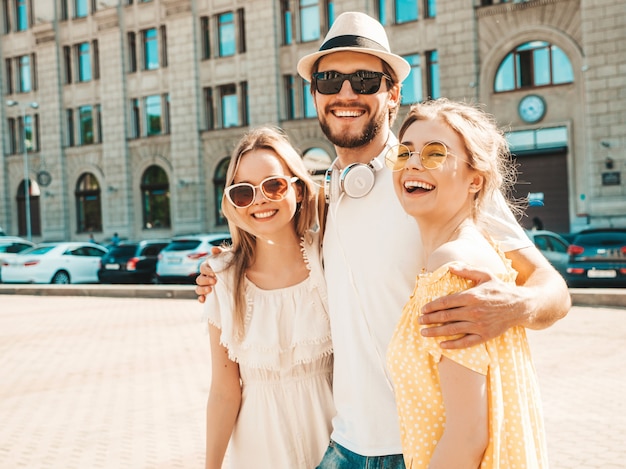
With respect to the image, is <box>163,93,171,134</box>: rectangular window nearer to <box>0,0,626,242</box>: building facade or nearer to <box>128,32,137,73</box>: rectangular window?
<box>0,0,626,242</box>: building facade

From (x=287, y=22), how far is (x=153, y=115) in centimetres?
888

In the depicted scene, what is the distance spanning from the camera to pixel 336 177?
2.66 meters

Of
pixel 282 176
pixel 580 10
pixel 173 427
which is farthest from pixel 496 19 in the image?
pixel 282 176

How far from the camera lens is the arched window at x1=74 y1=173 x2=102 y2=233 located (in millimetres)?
39062

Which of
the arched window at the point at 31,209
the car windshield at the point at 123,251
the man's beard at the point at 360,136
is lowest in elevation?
the car windshield at the point at 123,251

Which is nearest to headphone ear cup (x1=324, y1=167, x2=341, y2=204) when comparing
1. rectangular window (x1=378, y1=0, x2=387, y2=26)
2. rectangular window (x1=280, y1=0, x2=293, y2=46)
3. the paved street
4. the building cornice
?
the paved street

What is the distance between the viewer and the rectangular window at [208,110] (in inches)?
1384

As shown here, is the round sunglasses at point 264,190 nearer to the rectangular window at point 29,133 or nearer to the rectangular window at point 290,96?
the rectangular window at point 290,96

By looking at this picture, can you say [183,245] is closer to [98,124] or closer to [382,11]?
[382,11]

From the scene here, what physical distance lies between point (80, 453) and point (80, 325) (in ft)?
25.5

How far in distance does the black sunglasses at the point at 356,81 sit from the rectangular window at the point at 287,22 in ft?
101

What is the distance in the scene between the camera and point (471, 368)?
1735 millimetres

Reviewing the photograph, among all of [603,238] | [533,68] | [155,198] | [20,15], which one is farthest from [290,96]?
[603,238]

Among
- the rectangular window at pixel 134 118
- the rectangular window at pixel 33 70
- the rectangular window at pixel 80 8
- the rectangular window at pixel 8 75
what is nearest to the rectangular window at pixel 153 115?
the rectangular window at pixel 134 118
